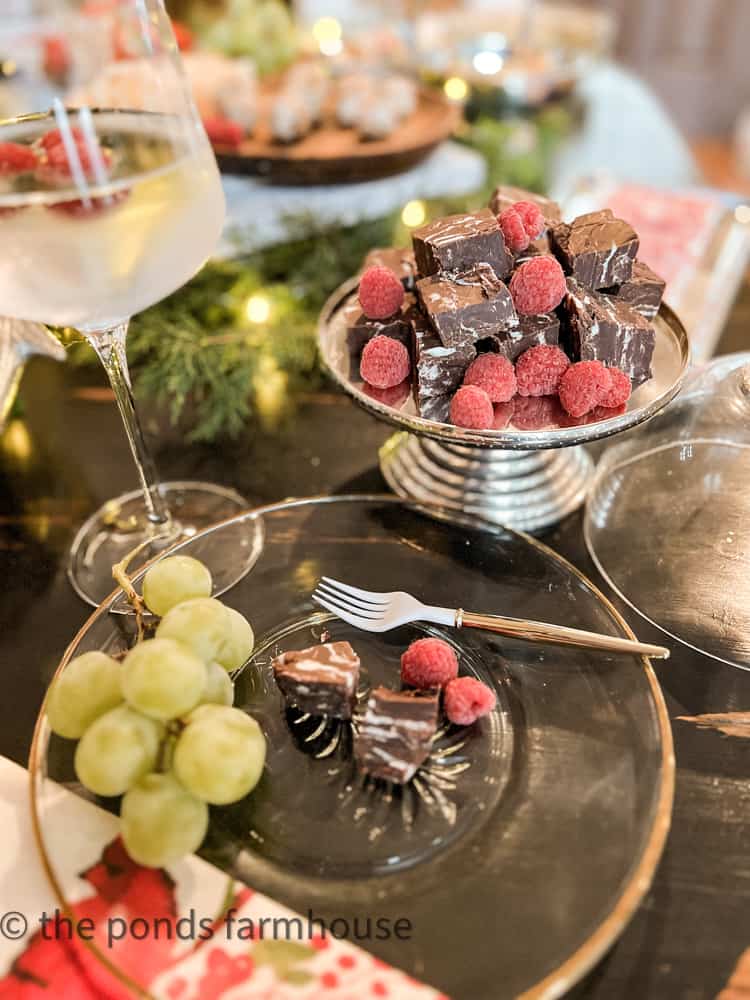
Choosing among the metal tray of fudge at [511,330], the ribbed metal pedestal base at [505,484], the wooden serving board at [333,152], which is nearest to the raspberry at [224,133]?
the wooden serving board at [333,152]

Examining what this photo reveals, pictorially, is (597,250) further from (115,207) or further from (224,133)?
(224,133)

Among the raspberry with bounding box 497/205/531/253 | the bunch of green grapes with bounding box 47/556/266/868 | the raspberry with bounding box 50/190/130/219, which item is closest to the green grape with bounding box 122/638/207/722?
the bunch of green grapes with bounding box 47/556/266/868

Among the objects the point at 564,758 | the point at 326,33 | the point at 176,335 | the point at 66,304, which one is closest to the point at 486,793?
the point at 564,758

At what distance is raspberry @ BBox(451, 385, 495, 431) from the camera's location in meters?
0.75

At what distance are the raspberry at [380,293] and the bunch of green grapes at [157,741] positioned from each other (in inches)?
17.0

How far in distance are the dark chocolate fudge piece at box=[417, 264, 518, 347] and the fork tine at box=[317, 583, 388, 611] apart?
0.87ft

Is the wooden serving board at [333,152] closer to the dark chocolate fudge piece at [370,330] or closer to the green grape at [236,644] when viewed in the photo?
the dark chocolate fudge piece at [370,330]

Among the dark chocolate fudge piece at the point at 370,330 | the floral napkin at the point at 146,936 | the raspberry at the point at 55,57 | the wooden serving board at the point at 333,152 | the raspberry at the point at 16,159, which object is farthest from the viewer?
the raspberry at the point at 55,57

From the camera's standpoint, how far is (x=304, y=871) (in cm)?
56

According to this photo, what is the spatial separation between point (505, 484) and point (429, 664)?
31cm

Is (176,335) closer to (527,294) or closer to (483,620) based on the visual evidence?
(527,294)

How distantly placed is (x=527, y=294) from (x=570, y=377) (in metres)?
0.10

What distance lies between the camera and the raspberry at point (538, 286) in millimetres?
791

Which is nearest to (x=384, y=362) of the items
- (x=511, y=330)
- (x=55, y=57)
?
(x=511, y=330)
